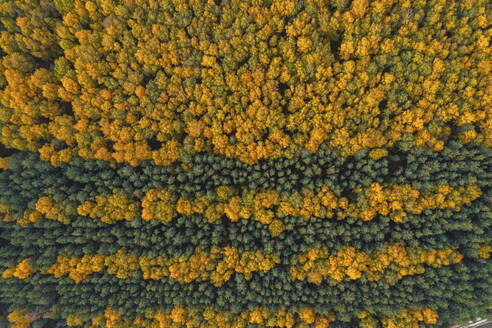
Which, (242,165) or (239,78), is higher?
(239,78)

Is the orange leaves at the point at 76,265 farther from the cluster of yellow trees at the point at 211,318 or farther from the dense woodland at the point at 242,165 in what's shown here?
the cluster of yellow trees at the point at 211,318

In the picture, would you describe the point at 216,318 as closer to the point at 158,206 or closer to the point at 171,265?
the point at 171,265

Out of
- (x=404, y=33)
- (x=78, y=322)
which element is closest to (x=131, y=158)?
(x=78, y=322)

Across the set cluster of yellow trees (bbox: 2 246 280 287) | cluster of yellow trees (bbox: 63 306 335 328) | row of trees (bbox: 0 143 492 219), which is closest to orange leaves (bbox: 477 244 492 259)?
row of trees (bbox: 0 143 492 219)

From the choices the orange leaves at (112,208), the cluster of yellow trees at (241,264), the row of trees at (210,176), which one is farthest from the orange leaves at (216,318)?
Result: the row of trees at (210,176)

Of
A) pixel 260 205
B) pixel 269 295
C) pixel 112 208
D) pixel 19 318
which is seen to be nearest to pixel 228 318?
pixel 269 295

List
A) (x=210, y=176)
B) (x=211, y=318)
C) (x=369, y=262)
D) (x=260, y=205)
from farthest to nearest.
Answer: (x=210, y=176) → (x=260, y=205) → (x=211, y=318) → (x=369, y=262)

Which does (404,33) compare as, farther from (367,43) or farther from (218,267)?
(218,267)
